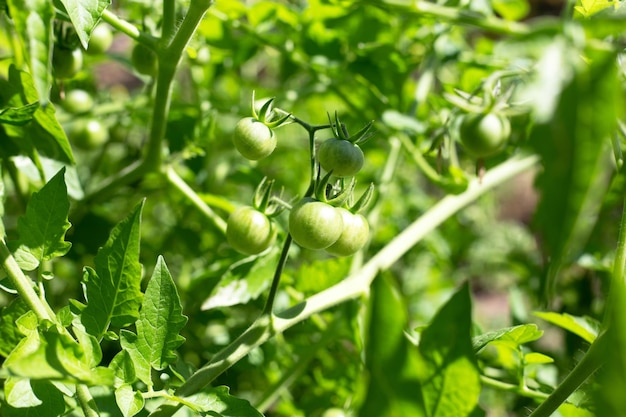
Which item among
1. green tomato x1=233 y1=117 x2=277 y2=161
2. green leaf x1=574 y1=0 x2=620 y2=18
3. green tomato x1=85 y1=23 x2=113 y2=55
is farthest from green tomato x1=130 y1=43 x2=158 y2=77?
green leaf x1=574 y1=0 x2=620 y2=18

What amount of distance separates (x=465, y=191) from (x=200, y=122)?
368mm

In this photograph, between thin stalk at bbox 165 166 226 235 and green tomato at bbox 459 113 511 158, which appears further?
→ thin stalk at bbox 165 166 226 235

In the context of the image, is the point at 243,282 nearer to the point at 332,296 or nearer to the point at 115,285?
the point at 332,296

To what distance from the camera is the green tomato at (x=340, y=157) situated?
58 centimetres

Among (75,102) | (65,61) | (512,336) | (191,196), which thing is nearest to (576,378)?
(512,336)

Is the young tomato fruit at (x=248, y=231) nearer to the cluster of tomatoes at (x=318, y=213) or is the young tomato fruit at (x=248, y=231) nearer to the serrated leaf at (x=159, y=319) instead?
the cluster of tomatoes at (x=318, y=213)

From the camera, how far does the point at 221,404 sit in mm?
529

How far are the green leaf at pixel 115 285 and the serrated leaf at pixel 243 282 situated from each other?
8.4 inches

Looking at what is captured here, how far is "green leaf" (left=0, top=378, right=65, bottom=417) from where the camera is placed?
51 centimetres

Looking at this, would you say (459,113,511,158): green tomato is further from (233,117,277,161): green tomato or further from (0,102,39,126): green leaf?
(0,102,39,126): green leaf

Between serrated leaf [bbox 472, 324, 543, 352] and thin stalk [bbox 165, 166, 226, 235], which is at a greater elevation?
serrated leaf [bbox 472, 324, 543, 352]

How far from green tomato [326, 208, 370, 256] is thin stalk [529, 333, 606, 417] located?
0.68 ft

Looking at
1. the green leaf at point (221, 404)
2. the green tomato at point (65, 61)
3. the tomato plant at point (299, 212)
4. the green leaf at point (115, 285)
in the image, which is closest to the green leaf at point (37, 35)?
the tomato plant at point (299, 212)

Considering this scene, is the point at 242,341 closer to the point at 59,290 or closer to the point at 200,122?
the point at 200,122
